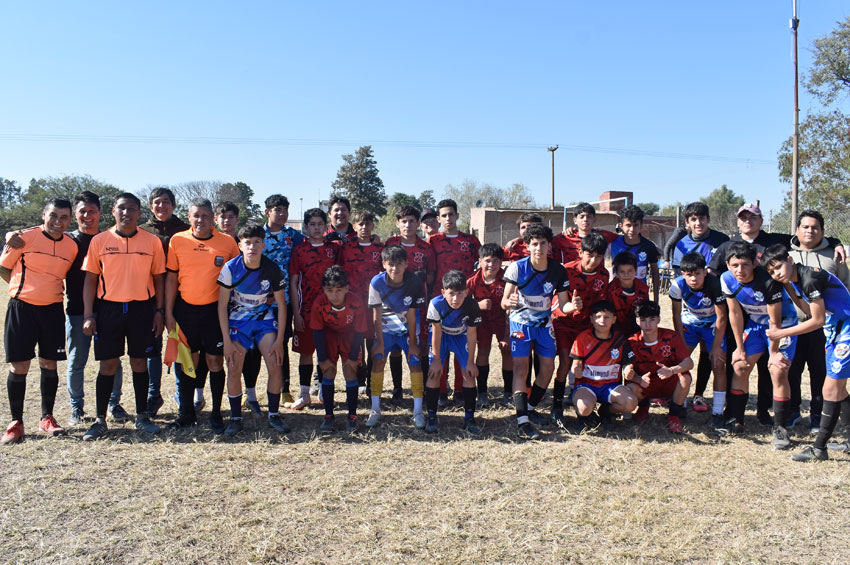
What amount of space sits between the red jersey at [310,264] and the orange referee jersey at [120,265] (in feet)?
4.51

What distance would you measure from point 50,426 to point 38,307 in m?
1.07

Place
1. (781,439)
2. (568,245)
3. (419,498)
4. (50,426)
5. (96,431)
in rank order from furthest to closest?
(568,245) < (50,426) < (96,431) < (781,439) < (419,498)

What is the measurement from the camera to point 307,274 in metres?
5.61

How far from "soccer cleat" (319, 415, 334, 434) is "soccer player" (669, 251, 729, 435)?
338cm

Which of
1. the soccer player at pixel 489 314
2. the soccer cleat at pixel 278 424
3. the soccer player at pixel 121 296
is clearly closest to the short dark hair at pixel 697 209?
the soccer player at pixel 489 314

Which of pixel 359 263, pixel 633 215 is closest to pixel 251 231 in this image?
pixel 359 263

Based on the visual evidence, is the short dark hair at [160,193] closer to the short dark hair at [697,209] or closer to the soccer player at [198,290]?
the soccer player at [198,290]

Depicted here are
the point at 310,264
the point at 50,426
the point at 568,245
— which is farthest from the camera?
the point at 568,245

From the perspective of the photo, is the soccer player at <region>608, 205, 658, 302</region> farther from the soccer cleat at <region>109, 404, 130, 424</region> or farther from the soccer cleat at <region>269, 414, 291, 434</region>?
the soccer cleat at <region>109, 404, 130, 424</region>

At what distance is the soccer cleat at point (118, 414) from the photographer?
17.3ft

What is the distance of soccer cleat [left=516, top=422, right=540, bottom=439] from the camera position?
475 cm

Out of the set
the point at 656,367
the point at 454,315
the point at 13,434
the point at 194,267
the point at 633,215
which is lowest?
the point at 13,434

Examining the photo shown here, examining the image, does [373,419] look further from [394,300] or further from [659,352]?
[659,352]

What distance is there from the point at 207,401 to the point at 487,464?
357 centimetres
